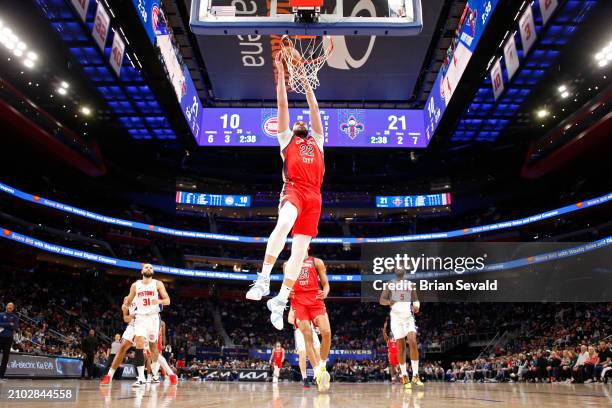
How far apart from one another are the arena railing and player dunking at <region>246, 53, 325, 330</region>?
2658 centimetres

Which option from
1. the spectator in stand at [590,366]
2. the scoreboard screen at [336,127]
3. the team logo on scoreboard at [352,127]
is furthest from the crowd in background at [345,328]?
the team logo on scoreboard at [352,127]

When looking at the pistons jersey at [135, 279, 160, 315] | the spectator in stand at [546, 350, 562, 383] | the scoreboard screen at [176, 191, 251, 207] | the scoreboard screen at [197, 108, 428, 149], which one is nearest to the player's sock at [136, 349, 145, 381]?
the pistons jersey at [135, 279, 160, 315]

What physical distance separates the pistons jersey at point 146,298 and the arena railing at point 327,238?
23.3 m

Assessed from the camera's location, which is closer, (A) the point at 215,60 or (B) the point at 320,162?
(B) the point at 320,162

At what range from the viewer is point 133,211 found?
39906mm

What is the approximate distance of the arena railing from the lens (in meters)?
29.5

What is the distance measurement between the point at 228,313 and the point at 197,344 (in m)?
6.49

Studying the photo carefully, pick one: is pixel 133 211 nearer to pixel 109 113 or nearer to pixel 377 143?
pixel 109 113

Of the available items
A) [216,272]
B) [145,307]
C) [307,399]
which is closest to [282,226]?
[307,399]

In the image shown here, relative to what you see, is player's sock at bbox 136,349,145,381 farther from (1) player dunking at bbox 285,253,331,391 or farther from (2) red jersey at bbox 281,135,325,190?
(2) red jersey at bbox 281,135,325,190

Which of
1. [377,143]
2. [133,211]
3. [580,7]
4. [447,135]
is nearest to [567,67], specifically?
[447,135]

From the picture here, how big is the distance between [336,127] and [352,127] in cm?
67

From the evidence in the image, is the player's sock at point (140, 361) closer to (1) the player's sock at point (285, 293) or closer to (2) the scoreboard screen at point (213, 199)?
(1) the player's sock at point (285, 293)

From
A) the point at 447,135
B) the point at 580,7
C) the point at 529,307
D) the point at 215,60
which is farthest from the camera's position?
the point at 529,307
